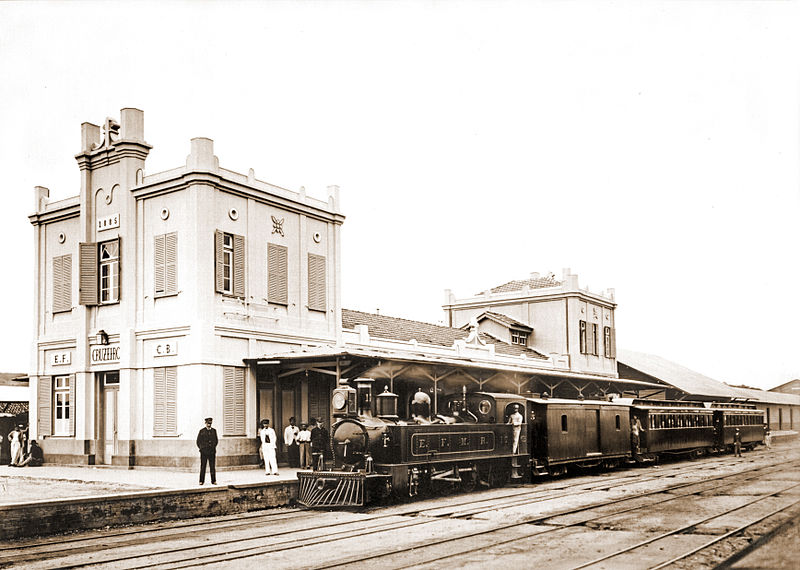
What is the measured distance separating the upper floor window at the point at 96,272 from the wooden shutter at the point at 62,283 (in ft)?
3.82

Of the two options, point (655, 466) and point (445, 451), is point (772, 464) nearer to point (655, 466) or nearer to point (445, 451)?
point (655, 466)

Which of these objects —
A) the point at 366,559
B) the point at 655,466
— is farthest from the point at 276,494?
the point at 655,466

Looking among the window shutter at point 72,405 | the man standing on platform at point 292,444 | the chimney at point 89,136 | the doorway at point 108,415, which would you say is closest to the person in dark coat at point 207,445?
the man standing on platform at point 292,444

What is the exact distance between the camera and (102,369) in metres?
21.9

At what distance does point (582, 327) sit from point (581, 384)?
27.4ft

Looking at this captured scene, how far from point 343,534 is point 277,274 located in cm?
1084

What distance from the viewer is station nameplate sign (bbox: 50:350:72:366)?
2301 cm

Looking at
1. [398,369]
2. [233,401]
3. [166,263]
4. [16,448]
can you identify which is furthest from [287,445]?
[16,448]

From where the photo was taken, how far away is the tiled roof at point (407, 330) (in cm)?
2727

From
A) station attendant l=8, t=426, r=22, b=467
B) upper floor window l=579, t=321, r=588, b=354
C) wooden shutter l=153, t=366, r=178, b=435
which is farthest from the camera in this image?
upper floor window l=579, t=321, r=588, b=354

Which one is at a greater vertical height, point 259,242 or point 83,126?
point 83,126

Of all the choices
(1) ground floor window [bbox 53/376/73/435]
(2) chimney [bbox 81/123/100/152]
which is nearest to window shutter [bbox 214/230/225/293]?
(2) chimney [bbox 81/123/100/152]

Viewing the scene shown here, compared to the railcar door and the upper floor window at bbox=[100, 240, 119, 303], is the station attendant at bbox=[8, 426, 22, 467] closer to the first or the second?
the upper floor window at bbox=[100, 240, 119, 303]

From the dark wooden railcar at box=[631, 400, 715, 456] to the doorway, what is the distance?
15.7 m
